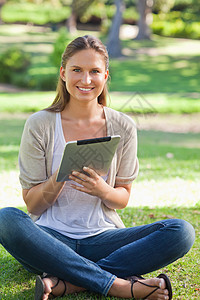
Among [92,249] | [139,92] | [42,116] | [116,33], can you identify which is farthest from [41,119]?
[116,33]

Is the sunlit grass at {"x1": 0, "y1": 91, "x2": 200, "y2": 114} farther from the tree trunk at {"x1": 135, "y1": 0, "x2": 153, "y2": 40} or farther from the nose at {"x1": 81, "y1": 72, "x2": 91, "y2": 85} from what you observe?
the tree trunk at {"x1": 135, "y1": 0, "x2": 153, "y2": 40}

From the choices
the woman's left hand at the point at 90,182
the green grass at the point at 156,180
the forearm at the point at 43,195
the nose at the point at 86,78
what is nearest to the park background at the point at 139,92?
the green grass at the point at 156,180

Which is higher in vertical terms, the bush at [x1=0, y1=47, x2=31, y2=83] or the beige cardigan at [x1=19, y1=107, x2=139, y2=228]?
the beige cardigan at [x1=19, y1=107, x2=139, y2=228]

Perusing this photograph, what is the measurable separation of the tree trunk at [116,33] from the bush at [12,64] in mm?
5869

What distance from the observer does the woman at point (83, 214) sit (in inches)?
97.3

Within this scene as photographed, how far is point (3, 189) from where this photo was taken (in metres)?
5.04

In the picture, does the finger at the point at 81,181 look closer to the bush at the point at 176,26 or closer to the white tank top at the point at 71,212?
the white tank top at the point at 71,212

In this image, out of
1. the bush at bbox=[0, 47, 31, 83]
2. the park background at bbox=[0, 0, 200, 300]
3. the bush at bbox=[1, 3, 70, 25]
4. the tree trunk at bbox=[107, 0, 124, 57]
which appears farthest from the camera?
the bush at bbox=[1, 3, 70, 25]

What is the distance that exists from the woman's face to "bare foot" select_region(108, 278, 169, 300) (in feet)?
3.20

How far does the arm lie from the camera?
2.51 m

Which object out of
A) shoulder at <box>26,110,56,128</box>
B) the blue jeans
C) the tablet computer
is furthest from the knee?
shoulder at <box>26,110,56,128</box>

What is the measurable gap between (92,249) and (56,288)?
0.30 m

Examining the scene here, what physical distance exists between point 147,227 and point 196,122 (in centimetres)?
929

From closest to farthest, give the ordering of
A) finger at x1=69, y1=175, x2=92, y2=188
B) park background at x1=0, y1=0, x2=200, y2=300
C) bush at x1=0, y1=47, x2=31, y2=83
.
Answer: finger at x1=69, y1=175, x2=92, y2=188 → park background at x1=0, y1=0, x2=200, y2=300 → bush at x1=0, y1=47, x2=31, y2=83
